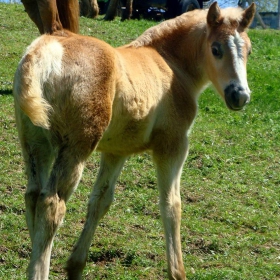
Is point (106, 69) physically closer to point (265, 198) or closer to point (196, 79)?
point (196, 79)

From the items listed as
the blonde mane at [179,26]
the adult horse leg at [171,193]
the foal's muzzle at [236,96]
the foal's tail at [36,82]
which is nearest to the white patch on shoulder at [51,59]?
the foal's tail at [36,82]

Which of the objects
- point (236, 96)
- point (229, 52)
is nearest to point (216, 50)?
point (229, 52)

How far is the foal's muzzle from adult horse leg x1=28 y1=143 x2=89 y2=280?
5.08 feet

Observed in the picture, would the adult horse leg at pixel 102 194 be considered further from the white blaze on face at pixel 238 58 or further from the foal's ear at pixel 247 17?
the foal's ear at pixel 247 17

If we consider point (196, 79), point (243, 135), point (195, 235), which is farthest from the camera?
point (243, 135)

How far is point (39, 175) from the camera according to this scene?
4.18 metres

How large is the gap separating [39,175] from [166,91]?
139cm

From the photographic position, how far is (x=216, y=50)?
17.0ft

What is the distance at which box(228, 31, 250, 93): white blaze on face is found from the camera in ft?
16.2

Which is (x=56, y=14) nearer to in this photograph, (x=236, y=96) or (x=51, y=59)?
(x=51, y=59)

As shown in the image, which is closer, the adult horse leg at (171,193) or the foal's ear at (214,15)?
the adult horse leg at (171,193)

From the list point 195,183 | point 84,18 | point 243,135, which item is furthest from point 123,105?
point 84,18

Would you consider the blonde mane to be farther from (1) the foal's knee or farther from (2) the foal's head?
(1) the foal's knee

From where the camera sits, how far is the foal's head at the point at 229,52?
494 centimetres
